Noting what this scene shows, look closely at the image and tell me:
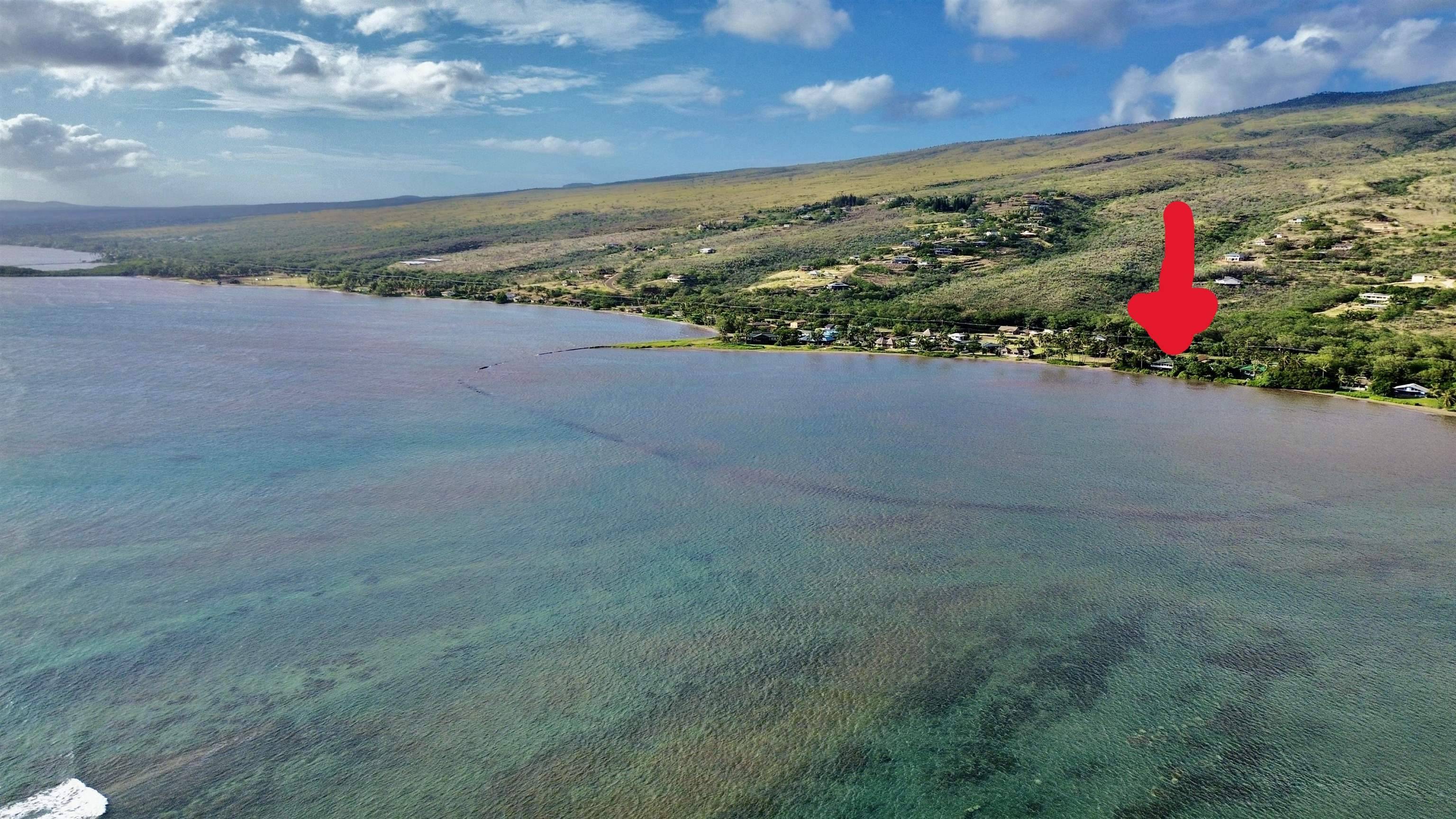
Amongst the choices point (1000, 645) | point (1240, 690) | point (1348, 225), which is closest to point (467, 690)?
point (1000, 645)

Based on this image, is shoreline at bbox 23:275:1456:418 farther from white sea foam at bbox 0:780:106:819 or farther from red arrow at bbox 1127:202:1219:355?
white sea foam at bbox 0:780:106:819

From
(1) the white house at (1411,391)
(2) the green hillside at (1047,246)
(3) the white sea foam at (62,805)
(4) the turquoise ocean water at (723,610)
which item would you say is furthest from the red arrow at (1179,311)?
(3) the white sea foam at (62,805)

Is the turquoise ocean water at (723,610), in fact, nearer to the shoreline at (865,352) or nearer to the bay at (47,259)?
the shoreline at (865,352)

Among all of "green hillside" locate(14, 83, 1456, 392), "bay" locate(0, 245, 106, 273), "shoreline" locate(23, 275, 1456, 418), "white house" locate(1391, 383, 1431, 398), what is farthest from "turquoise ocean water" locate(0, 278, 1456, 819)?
"bay" locate(0, 245, 106, 273)

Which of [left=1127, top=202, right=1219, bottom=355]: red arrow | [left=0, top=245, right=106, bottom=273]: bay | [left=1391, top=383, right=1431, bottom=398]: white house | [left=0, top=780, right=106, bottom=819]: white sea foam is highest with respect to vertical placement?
[left=0, top=245, right=106, bottom=273]: bay

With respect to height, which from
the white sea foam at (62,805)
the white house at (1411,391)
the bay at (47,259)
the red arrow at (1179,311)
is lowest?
the white sea foam at (62,805)

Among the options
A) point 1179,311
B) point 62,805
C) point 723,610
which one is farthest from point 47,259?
point 723,610
